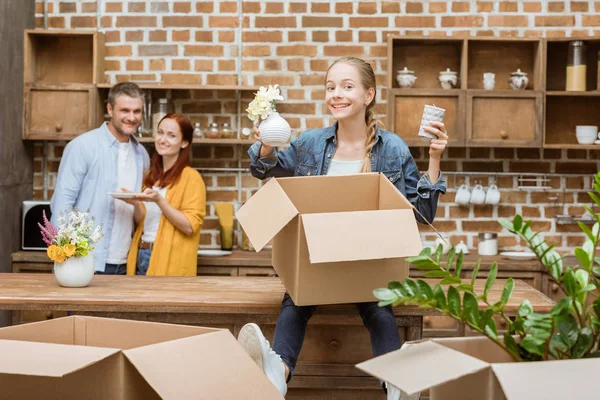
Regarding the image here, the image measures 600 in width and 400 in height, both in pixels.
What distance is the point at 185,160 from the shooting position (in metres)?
4.01

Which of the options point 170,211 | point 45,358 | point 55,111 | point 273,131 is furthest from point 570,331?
point 55,111

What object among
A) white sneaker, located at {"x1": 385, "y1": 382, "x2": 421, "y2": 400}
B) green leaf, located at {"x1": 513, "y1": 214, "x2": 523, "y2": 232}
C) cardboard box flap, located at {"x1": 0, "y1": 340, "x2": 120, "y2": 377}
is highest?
green leaf, located at {"x1": 513, "y1": 214, "x2": 523, "y2": 232}

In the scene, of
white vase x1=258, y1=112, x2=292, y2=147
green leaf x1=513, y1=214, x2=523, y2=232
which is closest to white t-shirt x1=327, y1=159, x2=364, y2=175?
white vase x1=258, y1=112, x2=292, y2=147

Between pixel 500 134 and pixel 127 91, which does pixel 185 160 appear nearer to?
pixel 127 91

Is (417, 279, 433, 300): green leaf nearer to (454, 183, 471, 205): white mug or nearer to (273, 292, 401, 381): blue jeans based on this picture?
(273, 292, 401, 381): blue jeans

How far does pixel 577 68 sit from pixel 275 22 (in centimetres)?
172

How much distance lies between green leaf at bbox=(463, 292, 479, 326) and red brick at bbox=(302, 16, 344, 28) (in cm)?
369

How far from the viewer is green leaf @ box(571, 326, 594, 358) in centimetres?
115

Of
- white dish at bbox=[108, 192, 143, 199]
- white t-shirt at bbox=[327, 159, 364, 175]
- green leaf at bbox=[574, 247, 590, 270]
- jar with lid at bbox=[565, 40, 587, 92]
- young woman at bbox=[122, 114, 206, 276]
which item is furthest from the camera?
jar with lid at bbox=[565, 40, 587, 92]

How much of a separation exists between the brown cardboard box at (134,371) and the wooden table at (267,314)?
46.3 inches

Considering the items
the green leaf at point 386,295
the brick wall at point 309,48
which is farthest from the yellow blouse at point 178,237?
the green leaf at point 386,295

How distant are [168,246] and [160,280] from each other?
770mm

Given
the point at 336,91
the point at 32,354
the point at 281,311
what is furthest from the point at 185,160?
the point at 32,354

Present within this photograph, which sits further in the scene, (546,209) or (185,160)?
(546,209)
